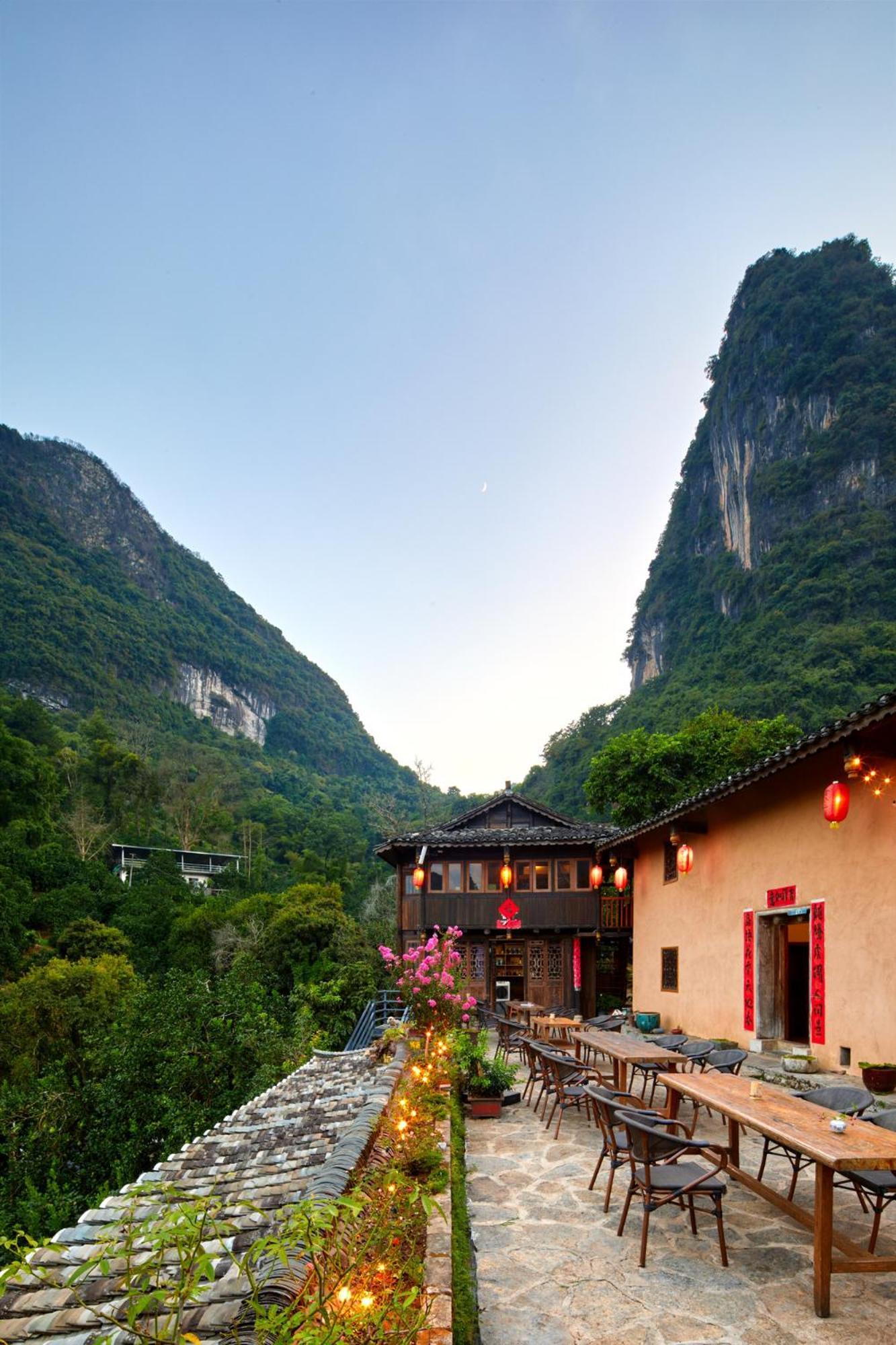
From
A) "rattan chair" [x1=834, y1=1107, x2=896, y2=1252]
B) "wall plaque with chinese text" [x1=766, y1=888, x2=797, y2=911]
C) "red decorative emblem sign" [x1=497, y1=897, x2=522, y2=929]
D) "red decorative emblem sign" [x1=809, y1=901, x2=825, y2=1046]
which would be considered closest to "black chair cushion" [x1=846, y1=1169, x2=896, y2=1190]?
"rattan chair" [x1=834, y1=1107, x2=896, y2=1252]

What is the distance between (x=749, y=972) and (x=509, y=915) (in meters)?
8.70

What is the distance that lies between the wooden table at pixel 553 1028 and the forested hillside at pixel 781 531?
22132 millimetres

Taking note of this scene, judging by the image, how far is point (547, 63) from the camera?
19.5 meters

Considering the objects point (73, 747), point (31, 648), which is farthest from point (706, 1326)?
point (31, 648)

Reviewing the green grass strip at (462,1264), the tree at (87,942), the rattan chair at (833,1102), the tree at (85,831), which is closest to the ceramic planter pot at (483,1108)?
the green grass strip at (462,1264)

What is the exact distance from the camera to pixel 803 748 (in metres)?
7.93

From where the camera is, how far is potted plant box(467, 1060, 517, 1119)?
754 centimetres

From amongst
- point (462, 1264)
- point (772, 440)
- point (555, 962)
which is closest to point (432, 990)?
point (462, 1264)

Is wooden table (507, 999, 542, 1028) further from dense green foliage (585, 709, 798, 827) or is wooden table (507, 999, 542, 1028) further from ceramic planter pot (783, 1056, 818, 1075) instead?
dense green foliage (585, 709, 798, 827)

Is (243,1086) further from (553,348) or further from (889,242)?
(889,242)

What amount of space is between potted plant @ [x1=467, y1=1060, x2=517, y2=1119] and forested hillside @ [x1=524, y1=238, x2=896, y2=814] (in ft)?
81.9

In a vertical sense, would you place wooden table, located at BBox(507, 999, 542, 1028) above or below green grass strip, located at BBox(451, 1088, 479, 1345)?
below

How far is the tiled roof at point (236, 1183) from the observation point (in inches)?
76.0

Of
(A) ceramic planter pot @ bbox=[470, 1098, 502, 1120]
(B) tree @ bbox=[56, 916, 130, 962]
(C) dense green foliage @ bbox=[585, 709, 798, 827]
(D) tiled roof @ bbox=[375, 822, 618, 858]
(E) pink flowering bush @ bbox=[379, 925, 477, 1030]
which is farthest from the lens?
(B) tree @ bbox=[56, 916, 130, 962]
